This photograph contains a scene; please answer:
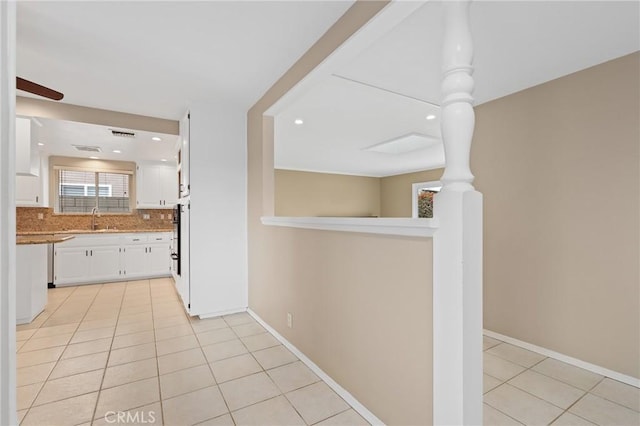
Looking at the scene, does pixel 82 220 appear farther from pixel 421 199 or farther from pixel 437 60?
pixel 421 199

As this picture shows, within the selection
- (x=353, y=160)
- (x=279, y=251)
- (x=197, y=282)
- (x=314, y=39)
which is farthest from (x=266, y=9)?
(x=353, y=160)

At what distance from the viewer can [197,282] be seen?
11.3ft

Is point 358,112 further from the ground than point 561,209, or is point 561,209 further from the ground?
point 358,112

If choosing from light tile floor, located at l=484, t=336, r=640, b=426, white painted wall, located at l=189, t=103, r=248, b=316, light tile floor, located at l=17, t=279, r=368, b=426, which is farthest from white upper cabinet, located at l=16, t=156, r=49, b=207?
light tile floor, located at l=484, t=336, r=640, b=426

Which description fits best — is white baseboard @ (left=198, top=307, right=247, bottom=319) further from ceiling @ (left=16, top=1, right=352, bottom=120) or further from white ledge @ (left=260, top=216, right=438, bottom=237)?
ceiling @ (left=16, top=1, right=352, bottom=120)

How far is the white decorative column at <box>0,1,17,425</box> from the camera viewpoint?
1.90ft

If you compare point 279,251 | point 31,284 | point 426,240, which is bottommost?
point 31,284

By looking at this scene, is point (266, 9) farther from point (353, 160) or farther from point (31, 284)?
point (353, 160)

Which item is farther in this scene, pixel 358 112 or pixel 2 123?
pixel 358 112

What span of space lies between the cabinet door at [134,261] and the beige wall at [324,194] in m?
3.02

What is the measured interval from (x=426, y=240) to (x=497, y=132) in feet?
7.80

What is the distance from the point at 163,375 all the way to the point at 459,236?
7.72 ft

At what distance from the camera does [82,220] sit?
5.74 meters

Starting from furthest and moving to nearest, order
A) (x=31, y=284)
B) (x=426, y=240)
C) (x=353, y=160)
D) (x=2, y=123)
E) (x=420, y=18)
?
(x=353, y=160) < (x=31, y=284) < (x=420, y=18) < (x=426, y=240) < (x=2, y=123)
